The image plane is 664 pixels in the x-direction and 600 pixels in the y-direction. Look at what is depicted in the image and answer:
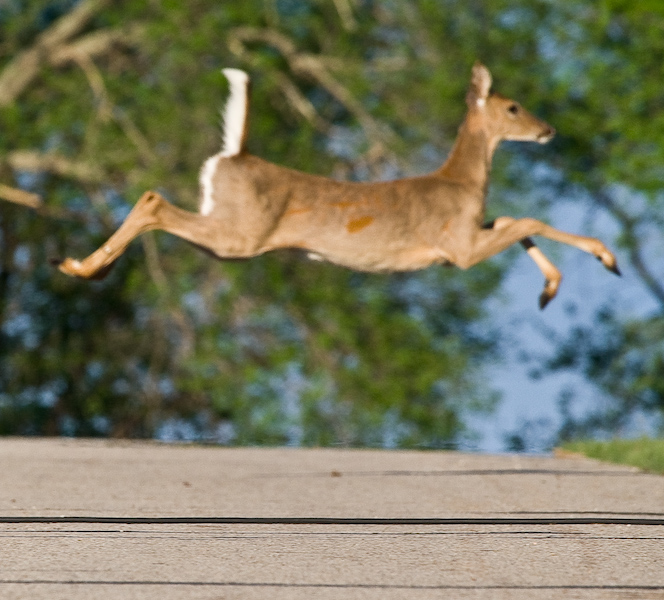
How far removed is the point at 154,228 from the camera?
25.2ft

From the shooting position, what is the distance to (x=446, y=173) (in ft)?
28.9

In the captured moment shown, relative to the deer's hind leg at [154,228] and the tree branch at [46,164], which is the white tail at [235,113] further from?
the tree branch at [46,164]

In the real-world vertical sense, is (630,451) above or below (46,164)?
above

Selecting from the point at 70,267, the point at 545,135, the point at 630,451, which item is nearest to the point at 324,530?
the point at 70,267

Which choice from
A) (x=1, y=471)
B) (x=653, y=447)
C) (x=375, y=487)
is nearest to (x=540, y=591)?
(x=375, y=487)

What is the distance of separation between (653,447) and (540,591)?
24.2 feet

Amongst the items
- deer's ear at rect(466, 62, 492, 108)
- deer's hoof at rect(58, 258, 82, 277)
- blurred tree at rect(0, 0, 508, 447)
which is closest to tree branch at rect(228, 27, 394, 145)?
blurred tree at rect(0, 0, 508, 447)

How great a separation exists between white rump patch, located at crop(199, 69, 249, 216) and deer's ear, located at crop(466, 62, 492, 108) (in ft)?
5.55

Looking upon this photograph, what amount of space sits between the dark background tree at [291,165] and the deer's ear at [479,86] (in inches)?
385

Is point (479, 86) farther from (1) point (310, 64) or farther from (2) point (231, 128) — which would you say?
(1) point (310, 64)

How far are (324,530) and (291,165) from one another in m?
13.2

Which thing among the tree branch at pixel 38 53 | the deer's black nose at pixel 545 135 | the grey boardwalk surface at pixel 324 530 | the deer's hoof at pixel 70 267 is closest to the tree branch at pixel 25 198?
the deer's hoof at pixel 70 267

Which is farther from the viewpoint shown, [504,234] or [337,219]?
[504,234]

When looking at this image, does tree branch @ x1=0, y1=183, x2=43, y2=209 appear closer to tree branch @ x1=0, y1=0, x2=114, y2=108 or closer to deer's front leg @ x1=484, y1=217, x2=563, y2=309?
deer's front leg @ x1=484, y1=217, x2=563, y2=309
